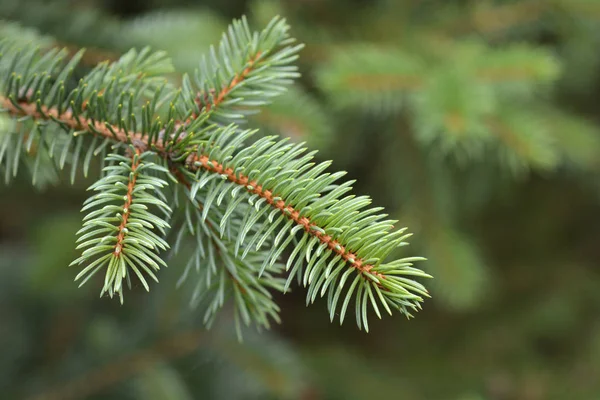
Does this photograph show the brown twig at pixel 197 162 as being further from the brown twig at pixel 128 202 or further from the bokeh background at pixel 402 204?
the bokeh background at pixel 402 204

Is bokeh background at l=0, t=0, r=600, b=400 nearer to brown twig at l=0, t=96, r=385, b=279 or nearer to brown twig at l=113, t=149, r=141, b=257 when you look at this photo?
brown twig at l=0, t=96, r=385, b=279

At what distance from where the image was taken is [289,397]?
1415 millimetres

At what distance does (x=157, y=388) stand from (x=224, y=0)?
1.06m

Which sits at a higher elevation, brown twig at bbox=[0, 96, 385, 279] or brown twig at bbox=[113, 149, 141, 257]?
brown twig at bbox=[0, 96, 385, 279]

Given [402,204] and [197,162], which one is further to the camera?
[402,204]

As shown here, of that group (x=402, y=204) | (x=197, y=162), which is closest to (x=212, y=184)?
(x=197, y=162)

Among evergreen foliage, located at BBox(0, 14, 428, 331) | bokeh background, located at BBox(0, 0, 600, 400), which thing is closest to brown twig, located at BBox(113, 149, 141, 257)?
evergreen foliage, located at BBox(0, 14, 428, 331)

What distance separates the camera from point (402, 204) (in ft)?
4.74

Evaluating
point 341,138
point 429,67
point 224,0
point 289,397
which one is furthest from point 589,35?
point 289,397

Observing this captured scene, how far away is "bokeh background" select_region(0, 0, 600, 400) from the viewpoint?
44.1 inches

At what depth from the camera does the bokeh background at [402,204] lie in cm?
112

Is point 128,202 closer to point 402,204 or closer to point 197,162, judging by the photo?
point 197,162

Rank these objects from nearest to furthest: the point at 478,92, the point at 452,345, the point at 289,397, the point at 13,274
Result: the point at 478,92, the point at 289,397, the point at 13,274, the point at 452,345

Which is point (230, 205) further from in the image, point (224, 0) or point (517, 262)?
point (517, 262)
